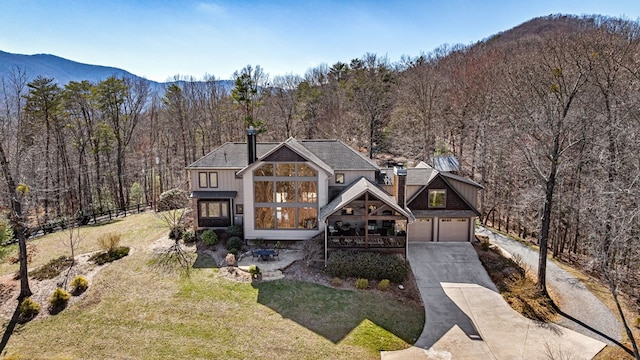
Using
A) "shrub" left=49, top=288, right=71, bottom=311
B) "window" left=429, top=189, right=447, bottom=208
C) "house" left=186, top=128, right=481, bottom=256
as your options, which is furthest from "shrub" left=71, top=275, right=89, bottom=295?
"window" left=429, top=189, right=447, bottom=208

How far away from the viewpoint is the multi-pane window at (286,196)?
1967cm

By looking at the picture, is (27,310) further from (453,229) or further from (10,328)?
(453,229)

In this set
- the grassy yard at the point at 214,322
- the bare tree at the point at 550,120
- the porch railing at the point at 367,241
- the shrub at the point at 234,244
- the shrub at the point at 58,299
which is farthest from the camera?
the shrub at the point at 234,244

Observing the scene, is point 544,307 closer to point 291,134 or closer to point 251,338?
point 251,338

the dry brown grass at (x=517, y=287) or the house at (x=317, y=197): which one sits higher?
the house at (x=317, y=197)

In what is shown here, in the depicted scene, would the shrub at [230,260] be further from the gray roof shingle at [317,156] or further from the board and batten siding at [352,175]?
the board and batten siding at [352,175]

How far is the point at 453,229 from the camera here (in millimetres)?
20469

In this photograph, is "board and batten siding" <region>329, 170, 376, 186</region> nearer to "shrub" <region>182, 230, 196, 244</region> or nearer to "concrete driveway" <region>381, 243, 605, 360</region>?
"concrete driveway" <region>381, 243, 605, 360</region>

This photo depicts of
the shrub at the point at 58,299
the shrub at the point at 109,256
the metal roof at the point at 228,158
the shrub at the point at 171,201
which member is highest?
the metal roof at the point at 228,158

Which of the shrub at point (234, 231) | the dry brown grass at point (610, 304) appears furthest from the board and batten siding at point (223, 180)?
the dry brown grass at point (610, 304)

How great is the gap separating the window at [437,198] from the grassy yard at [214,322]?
7.86 meters

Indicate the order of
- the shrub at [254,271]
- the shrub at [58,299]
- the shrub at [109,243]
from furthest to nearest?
the shrub at [109,243] < the shrub at [254,271] < the shrub at [58,299]

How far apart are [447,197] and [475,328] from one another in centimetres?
897

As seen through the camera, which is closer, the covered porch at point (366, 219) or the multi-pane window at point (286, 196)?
the covered porch at point (366, 219)
